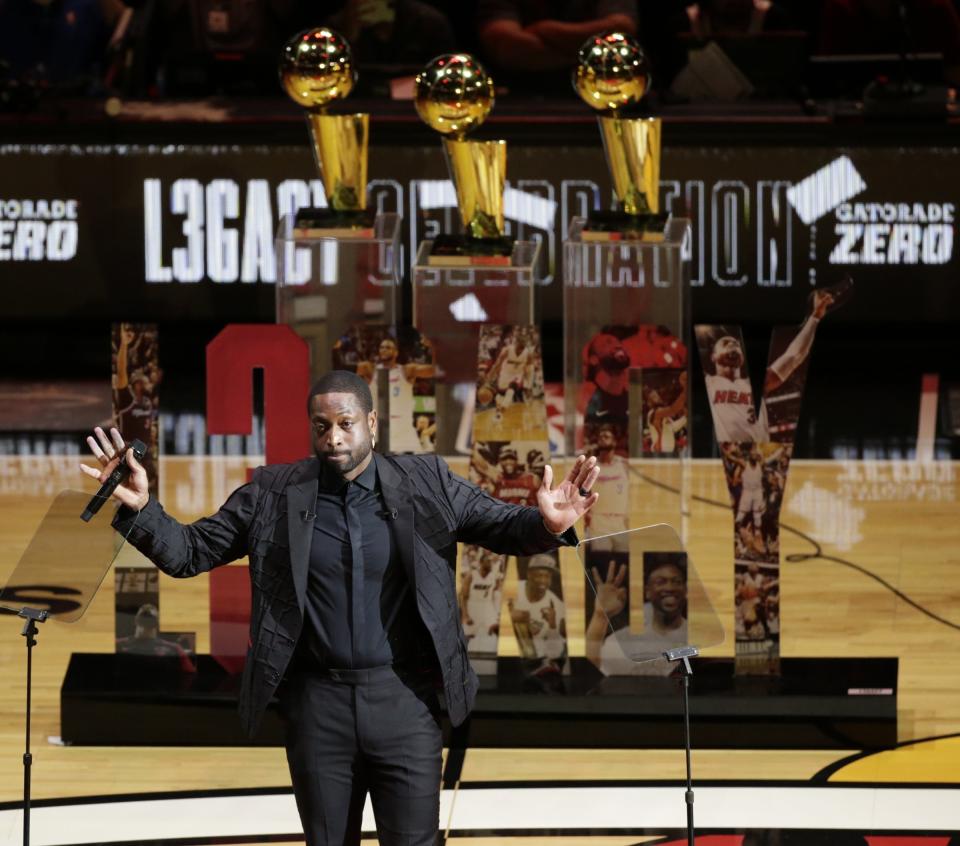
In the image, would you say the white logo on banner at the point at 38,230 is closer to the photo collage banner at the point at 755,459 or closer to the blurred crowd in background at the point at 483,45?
the blurred crowd in background at the point at 483,45

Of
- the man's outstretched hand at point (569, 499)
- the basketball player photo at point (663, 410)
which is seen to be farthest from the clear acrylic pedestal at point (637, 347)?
the man's outstretched hand at point (569, 499)

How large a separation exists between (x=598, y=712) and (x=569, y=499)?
2072 millimetres

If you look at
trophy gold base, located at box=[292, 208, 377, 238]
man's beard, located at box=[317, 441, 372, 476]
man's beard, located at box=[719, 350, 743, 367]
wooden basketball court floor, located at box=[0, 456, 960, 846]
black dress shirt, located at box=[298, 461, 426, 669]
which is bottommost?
wooden basketball court floor, located at box=[0, 456, 960, 846]

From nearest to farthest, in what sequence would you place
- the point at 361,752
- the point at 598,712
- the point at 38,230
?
the point at 361,752 → the point at 598,712 → the point at 38,230

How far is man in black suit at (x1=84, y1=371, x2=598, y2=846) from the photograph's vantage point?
3.94m

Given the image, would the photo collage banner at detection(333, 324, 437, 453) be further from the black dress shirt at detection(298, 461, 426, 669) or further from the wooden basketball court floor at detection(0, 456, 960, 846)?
the black dress shirt at detection(298, 461, 426, 669)

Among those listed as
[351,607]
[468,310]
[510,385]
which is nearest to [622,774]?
[510,385]

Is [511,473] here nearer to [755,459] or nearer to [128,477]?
[755,459]

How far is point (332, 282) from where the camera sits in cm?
638

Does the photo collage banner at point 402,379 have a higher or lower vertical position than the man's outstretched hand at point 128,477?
lower

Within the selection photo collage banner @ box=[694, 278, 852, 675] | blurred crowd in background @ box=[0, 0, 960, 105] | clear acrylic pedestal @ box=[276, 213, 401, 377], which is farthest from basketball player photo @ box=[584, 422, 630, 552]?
blurred crowd in background @ box=[0, 0, 960, 105]

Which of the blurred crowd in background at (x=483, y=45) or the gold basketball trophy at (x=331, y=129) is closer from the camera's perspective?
the gold basketball trophy at (x=331, y=129)

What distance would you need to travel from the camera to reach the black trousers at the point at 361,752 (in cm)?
393

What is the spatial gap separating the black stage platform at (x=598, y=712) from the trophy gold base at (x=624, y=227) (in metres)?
1.37
